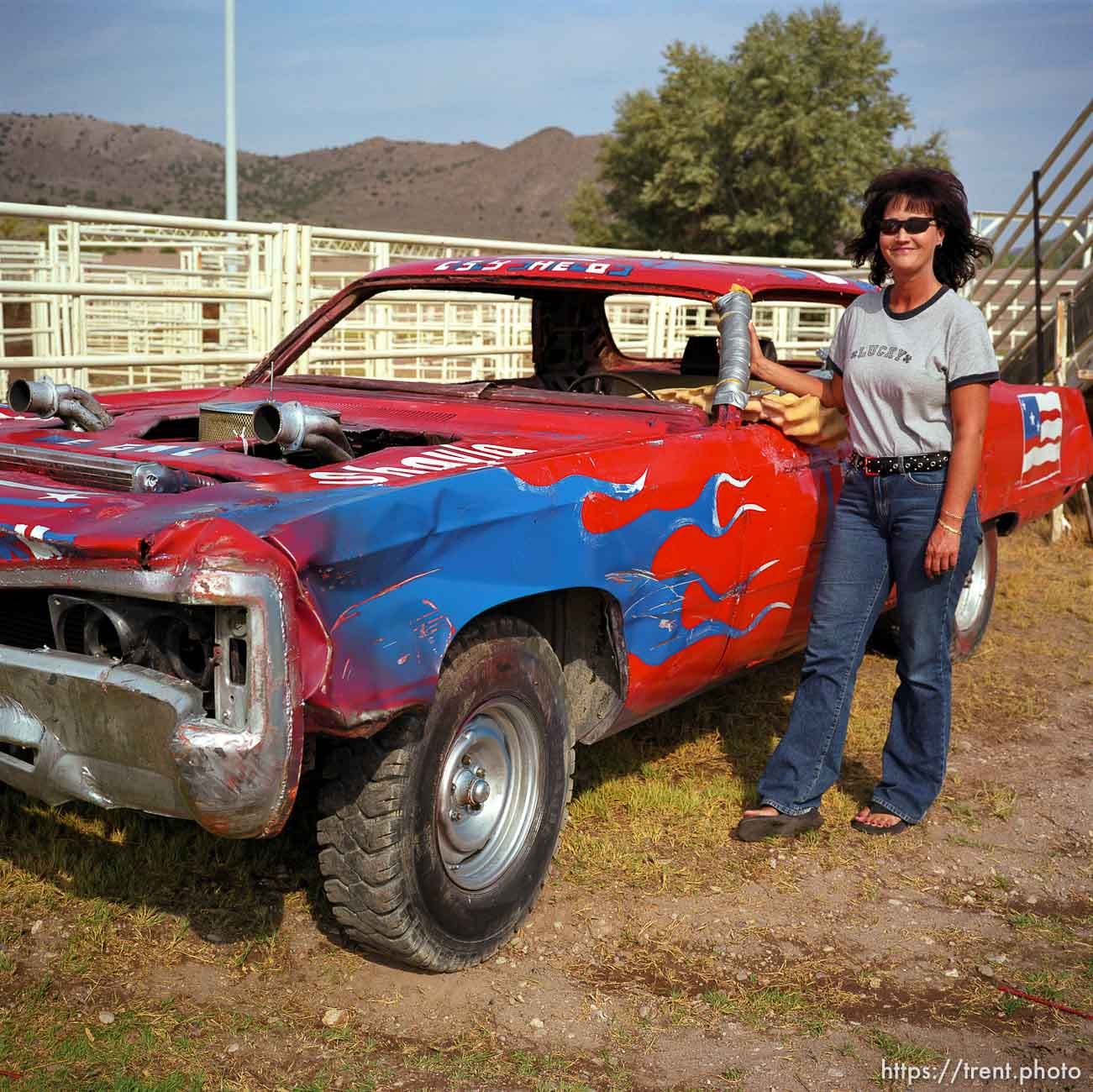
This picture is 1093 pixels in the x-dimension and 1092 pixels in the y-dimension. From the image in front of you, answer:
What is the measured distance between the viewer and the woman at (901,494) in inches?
137

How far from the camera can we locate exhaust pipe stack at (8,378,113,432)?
3.48 metres

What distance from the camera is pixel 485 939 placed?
9.82 feet

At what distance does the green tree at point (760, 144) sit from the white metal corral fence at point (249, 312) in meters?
17.3

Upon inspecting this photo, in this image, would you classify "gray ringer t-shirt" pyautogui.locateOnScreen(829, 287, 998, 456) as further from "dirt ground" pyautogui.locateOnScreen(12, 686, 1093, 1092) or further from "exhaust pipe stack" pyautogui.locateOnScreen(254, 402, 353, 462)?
"exhaust pipe stack" pyautogui.locateOnScreen(254, 402, 353, 462)

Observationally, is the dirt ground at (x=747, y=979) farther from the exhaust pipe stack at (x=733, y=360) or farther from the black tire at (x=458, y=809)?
the exhaust pipe stack at (x=733, y=360)

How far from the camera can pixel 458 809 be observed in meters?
2.95

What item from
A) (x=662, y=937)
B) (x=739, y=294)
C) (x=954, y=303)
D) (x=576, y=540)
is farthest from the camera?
(x=739, y=294)

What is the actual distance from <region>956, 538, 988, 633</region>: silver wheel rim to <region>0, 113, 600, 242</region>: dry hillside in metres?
83.1

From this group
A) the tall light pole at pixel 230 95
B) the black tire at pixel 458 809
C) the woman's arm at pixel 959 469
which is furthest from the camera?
the tall light pole at pixel 230 95

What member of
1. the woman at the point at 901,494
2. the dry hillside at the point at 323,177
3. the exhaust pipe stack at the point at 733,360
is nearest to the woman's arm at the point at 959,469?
the woman at the point at 901,494

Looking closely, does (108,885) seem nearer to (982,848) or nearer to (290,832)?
(290,832)

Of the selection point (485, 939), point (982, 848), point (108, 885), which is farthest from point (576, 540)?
point (982, 848)

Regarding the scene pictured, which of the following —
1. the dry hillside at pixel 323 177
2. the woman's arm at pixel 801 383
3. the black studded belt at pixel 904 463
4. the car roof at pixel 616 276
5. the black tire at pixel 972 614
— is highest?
the dry hillside at pixel 323 177

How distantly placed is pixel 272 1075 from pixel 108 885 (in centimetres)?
95
